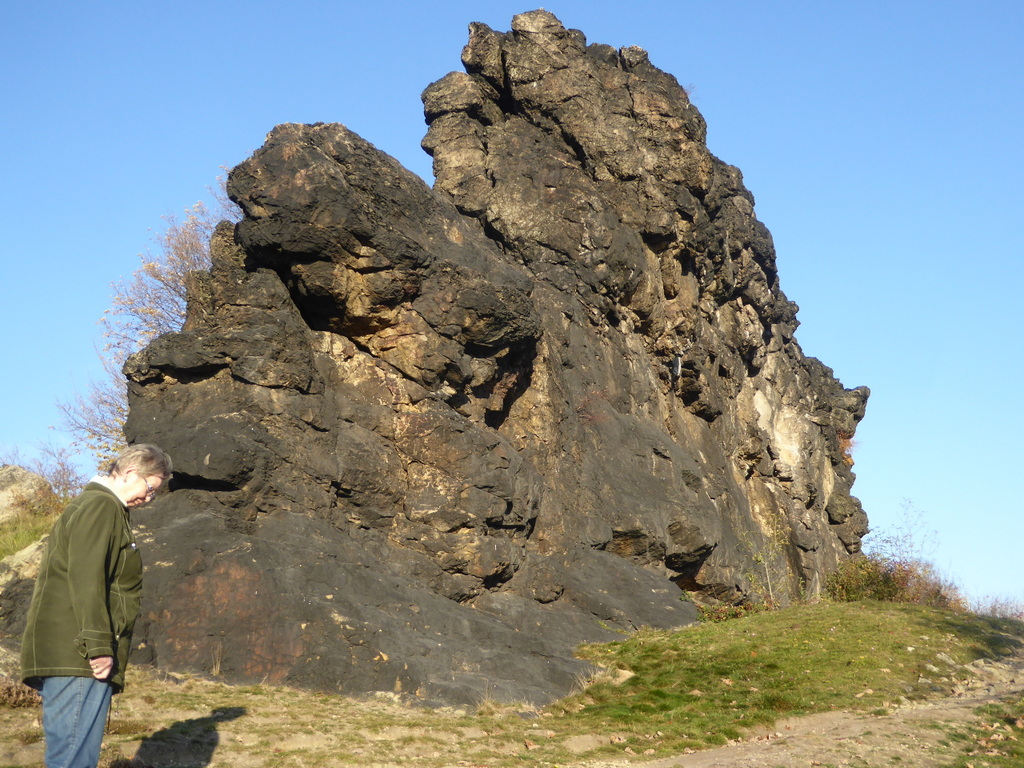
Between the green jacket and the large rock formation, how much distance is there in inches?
316

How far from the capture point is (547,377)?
82.4ft

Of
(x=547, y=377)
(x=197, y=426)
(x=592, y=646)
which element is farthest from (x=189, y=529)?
(x=547, y=377)

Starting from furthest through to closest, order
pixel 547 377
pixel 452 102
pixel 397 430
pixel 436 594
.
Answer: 1. pixel 452 102
2. pixel 547 377
3. pixel 397 430
4. pixel 436 594

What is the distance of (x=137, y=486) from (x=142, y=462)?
17 cm

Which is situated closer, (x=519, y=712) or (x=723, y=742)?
(x=723, y=742)

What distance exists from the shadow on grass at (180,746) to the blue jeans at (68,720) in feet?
11.0

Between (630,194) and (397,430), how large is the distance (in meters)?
17.3

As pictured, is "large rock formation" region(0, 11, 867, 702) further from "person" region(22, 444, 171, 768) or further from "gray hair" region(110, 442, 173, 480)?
"gray hair" region(110, 442, 173, 480)

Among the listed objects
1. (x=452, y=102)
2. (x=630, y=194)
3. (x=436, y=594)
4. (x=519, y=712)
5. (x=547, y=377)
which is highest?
(x=452, y=102)

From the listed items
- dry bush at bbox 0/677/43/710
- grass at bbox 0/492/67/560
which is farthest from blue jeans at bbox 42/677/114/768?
grass at bbox 0/492/67/560

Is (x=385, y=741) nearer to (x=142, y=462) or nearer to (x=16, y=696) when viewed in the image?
(x=16, y=696)

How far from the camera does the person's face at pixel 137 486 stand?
6348mm

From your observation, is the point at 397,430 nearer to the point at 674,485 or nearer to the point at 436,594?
the point at 436,594

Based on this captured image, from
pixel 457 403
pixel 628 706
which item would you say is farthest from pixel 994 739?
pixel 457 403
